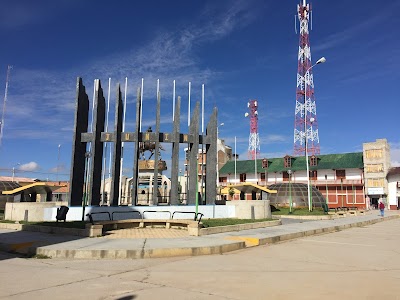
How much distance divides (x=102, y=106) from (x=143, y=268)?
18807 mm

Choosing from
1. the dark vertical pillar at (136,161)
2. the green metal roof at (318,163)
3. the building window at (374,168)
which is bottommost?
the dark vertical pillar at (136,161)

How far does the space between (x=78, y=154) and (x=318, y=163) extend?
55.0 metres

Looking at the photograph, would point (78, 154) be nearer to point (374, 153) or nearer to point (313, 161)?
point (313, 161)

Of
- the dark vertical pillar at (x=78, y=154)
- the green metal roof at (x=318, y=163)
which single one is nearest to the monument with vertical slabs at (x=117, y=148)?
the dark vertical pillar at (x=78, y=154)

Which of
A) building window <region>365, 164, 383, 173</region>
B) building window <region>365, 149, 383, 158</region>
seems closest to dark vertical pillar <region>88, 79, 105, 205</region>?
building window <region>365, 164, 383, 173</region>

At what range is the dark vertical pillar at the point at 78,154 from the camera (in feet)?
75.9

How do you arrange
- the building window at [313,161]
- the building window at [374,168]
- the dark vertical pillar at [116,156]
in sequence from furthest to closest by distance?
1. the building window at [313,161]
2. the building window at [374,168]
3. the dark vertical pillar at [116,156]

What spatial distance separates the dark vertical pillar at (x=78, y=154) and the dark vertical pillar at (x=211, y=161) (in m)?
9.13

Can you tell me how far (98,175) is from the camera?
24.6m

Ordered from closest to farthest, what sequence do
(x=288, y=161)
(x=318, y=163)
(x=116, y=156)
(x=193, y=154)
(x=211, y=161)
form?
(x=116, y=156)
(x=193, y=154)
(x=211, y=161)
(x=318, y=163)
(x=288, y=161)

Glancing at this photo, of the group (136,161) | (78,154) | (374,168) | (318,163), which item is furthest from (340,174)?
(78,154)

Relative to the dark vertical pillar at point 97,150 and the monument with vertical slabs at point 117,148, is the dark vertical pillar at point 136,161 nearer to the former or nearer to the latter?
the monument with vertical slabs at point 117,148

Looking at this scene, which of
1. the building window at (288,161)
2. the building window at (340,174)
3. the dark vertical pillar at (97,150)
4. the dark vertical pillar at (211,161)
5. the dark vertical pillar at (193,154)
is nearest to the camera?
the dark vertical pillar at (97,150)

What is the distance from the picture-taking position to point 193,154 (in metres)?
24.7
